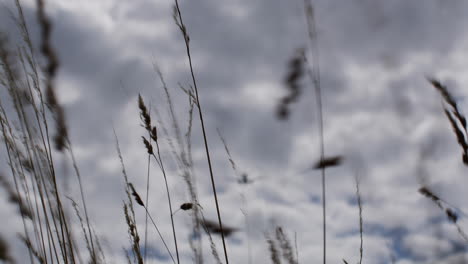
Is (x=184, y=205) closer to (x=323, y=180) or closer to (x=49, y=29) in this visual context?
(x=323, y=180)

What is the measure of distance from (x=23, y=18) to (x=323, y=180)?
1249 mm

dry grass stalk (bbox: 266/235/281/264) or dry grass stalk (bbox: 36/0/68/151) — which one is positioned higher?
dry grass stalk (bbox: 36/0/68/151)

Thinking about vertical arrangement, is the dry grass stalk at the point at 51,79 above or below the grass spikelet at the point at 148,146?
above

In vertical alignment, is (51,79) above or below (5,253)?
above

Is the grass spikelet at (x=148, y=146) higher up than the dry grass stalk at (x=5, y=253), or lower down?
higher up

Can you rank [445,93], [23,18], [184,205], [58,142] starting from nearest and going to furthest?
[445,93] → [184,205] → [23,18] → [58,142]

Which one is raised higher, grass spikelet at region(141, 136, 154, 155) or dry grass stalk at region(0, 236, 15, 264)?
grass spikelet at region(141, 136, 154, 155)

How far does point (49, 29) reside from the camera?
4.97ft

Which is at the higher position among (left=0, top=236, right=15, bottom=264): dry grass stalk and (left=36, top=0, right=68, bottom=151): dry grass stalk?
(left=36, top=0, right=68, bottom=151): dry grass stalk

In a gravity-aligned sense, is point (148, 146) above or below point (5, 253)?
above

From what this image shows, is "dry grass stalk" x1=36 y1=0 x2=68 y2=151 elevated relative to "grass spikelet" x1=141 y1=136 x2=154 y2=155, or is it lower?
elevated

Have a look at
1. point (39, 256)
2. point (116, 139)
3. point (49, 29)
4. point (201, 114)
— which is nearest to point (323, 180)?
point (201, 114)

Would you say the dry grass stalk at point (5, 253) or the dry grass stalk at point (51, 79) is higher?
the dry grass stalk at point (51, 79)

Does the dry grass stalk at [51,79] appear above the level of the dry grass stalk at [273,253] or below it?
above
